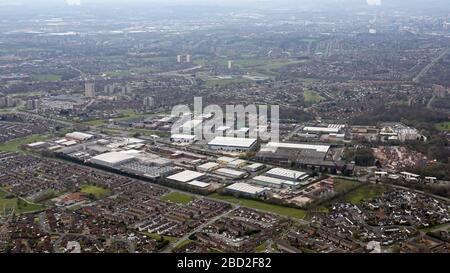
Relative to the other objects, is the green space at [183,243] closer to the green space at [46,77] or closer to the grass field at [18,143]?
the grass field at [18,143]

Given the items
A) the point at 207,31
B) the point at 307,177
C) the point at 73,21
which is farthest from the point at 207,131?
the point at 73,21

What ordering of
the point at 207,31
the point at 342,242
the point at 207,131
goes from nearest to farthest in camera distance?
the point at 342,242, the point at 207,131, the point at 207,31

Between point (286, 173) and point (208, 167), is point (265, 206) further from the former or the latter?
point (208, 167)

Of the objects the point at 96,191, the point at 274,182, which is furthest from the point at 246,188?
the point at 96,191

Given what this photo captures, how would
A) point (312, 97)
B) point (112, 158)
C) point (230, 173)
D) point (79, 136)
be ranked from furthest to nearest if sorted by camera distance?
point (312, 97), point (79, 136), point (112, 158), point (230, 173)

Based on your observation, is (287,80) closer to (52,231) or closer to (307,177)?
(307,177)

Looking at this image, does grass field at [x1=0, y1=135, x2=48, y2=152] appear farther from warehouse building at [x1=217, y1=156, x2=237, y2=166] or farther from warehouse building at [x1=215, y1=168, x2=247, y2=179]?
warehouse building at [x1=215, y1=168, x2=247, y2=179]

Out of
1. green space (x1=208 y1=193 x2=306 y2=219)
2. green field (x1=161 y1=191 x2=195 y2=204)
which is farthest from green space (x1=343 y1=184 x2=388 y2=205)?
green field (x1=161 y1=191 x2=195 y2=204)

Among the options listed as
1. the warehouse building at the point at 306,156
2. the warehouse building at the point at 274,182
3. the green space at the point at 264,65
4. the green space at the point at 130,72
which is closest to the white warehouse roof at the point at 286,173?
the warehouse building at the point at 274,182
